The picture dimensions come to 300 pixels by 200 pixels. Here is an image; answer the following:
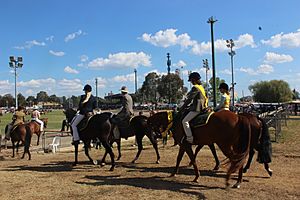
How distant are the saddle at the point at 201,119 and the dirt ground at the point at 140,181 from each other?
1473mm

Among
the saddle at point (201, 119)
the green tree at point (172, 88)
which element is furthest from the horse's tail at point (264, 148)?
the green tree at point (172, 88)

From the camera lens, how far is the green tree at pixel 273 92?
99125 mm

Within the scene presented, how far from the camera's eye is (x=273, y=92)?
100 metres

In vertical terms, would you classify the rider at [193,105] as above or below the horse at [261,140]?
above

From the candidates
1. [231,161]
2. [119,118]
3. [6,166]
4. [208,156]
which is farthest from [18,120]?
[231,161]

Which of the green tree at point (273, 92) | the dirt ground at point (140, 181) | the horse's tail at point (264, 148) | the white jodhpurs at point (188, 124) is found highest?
the green tree at point (273, 92)

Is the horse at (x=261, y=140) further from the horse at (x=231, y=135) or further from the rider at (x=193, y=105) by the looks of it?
the rider at (x=193, y=105)

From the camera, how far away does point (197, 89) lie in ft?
29.5

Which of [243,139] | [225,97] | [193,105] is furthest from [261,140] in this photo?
[193,105]

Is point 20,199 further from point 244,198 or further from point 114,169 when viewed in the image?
point 244,198

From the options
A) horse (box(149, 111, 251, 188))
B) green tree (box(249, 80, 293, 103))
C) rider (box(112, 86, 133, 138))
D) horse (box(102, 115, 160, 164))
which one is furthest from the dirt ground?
green tree (box(249, 80, 293, 103))

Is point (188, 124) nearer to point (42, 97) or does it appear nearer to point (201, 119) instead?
point (201, 119)

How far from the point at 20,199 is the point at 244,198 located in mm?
4816

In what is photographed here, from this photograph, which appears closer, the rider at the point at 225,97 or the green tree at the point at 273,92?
the rider at the point at 225,97
